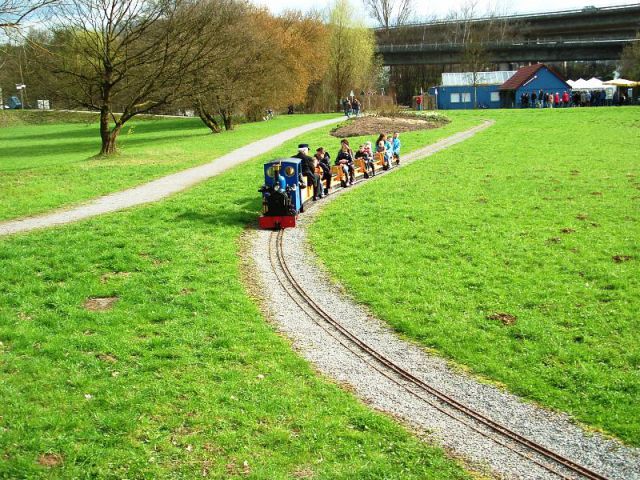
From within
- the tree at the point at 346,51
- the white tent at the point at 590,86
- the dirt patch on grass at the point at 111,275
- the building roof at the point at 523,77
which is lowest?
the dirt patch on grass at the point at 111,275

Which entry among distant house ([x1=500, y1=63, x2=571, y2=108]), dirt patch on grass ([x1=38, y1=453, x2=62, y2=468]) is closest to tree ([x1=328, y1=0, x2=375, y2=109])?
distant house ([x1=500, y1=63, x2=571, y2=108])

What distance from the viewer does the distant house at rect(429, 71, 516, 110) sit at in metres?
66.0

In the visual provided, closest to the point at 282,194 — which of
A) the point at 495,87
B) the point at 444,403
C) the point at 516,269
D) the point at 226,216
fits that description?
the point at 226,216

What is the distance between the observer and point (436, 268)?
1348cm

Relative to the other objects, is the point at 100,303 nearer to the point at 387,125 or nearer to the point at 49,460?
the point at 49,460

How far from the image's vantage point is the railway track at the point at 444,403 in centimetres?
699

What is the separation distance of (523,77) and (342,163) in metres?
45.3

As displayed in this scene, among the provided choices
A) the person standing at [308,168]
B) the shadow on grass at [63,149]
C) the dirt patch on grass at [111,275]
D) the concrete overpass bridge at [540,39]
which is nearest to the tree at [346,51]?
the concrete overpass bridge at [540,39]

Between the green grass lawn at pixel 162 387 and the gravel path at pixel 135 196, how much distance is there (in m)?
3.23

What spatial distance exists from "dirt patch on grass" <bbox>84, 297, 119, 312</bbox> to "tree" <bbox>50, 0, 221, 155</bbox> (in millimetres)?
21068

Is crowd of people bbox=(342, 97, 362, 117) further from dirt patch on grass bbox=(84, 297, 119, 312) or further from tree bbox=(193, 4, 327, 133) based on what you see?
dirt patch on grass bbox=(84, 297, 119, 312)

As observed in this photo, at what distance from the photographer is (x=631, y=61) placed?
68188 mm

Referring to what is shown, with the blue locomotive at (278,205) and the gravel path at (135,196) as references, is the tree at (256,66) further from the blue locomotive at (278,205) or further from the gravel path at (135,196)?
the blue locomotive at (278,205)

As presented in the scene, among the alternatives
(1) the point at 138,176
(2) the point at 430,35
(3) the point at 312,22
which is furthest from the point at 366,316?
(2) the point at 430,35
